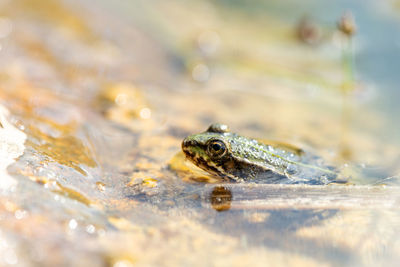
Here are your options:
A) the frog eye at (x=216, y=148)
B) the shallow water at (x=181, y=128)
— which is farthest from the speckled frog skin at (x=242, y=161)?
the shallow water at (x=181, y=128)

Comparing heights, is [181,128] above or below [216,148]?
above

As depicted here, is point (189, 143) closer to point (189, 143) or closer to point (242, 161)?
point (189, 143)

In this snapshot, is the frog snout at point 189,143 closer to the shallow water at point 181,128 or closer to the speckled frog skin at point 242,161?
the speckled frog skin at point 242,161

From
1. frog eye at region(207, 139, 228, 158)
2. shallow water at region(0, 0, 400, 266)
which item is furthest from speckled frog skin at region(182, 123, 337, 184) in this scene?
shallow water at region(0, 0, 400, 266)

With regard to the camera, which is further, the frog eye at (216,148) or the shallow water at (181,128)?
the frog eye at (216,148)

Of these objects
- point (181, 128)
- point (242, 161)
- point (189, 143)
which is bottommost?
point (189, 143)

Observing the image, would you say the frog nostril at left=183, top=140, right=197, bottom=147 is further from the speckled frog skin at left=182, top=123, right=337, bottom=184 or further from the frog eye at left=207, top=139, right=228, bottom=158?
the frog eye at left=207, top=139, right=228, bottom=158

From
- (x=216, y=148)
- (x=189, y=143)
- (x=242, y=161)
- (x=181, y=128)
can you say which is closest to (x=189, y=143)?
(x=189, y=143)
